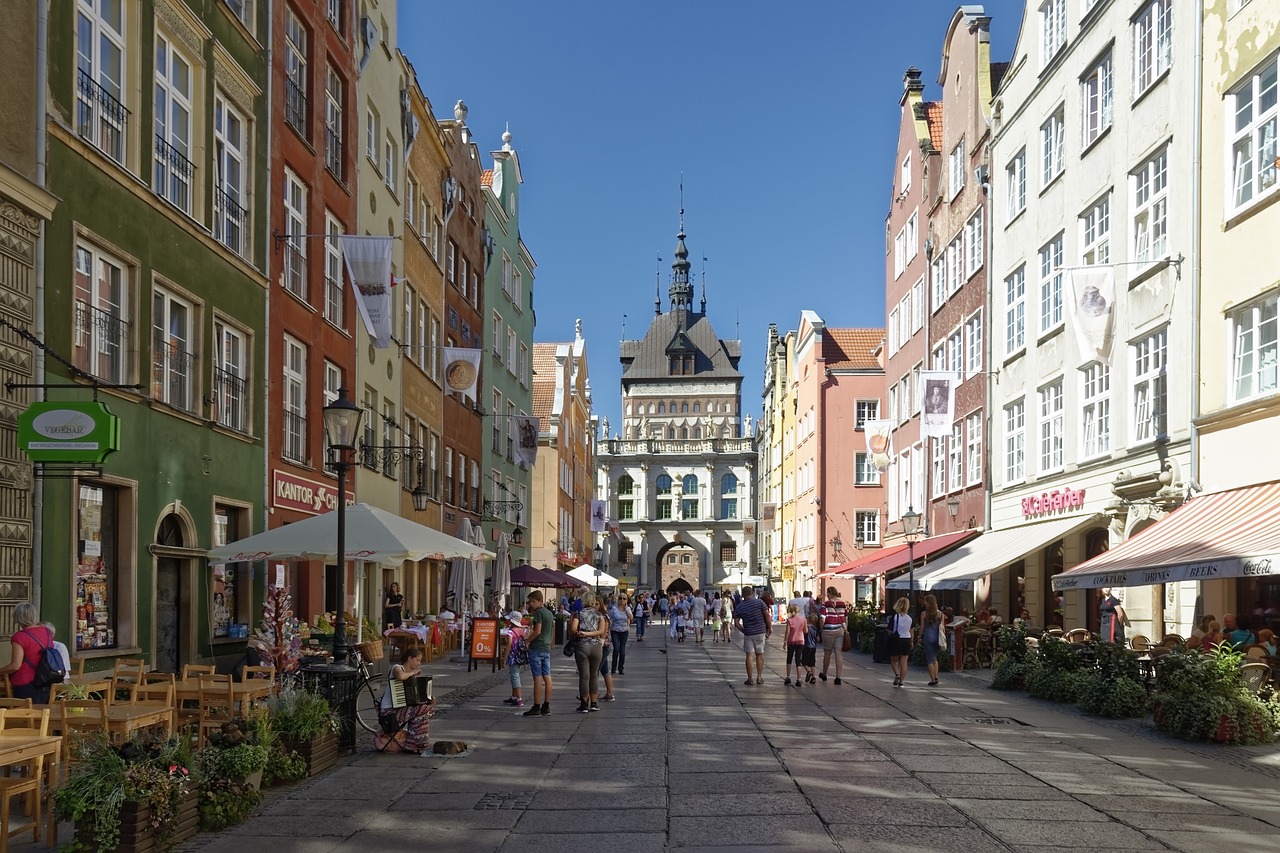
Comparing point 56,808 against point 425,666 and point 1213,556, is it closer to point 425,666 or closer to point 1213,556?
point 1213,556

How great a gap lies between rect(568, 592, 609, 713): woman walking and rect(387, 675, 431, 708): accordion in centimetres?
450

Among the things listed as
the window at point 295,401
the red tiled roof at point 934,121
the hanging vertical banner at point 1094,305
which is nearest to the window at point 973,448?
the red tiled roof at point 934,121

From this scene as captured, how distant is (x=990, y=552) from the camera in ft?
98.2

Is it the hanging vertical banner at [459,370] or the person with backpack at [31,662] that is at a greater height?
the hanging vertical banner at [459,370]

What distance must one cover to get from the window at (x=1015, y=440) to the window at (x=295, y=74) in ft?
54.5

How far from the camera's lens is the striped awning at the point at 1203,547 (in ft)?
51.4

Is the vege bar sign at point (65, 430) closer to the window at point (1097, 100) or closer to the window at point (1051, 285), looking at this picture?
the window at point (1097, 100)

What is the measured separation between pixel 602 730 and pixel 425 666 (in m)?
12.1

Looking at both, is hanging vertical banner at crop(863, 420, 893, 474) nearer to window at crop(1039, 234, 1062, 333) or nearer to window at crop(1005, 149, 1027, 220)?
window at crop(1005, 149, 1027, 220)

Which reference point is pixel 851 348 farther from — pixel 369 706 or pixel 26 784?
pixel 26 784

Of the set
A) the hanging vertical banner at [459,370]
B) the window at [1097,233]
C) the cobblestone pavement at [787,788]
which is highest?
the window at [1097,233]

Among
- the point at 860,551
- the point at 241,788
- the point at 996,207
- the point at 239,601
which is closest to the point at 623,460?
the point at 860,551

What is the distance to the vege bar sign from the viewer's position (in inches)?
507

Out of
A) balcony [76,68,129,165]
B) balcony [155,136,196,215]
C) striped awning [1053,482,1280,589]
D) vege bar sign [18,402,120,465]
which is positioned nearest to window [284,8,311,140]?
balcony [155,136,196,215]
